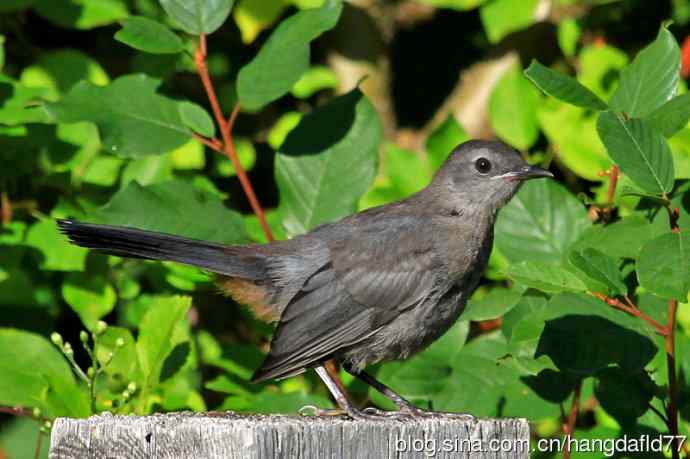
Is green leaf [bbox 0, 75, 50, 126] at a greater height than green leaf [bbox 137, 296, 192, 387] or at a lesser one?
greater

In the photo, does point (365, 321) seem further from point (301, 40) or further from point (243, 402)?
point (301, 40)

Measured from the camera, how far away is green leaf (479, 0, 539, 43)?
14.5ft

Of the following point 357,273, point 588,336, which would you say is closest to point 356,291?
point 357,273

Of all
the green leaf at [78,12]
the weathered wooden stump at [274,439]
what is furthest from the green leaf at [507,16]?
the weathered wooden stump at [274,439]

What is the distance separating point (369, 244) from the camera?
396cm

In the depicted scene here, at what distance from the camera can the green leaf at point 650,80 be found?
10.7 feet

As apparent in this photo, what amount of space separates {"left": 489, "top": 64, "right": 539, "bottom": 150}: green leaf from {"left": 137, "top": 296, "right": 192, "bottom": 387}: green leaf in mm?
1654

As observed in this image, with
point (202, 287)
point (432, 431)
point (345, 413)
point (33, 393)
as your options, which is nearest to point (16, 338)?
point (33, 393)

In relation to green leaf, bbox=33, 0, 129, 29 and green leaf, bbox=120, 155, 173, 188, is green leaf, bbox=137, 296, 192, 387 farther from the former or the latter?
green leaf, bbox=33, 0, 129, 29

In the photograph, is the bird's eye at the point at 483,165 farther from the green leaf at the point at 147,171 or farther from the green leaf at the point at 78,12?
the green leaf at the point at 78,12

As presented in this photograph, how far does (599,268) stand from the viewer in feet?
9.64

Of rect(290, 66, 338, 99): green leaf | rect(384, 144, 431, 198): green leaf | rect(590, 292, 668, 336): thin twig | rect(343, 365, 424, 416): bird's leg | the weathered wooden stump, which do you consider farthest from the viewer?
rect(290, 66, 338, 99): green leaf

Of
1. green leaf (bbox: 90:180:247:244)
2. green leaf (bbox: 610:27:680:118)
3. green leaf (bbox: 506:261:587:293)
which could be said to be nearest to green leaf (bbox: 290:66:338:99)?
green leaf (bbox: 90:180:247:244)

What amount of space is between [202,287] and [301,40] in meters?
1.04
